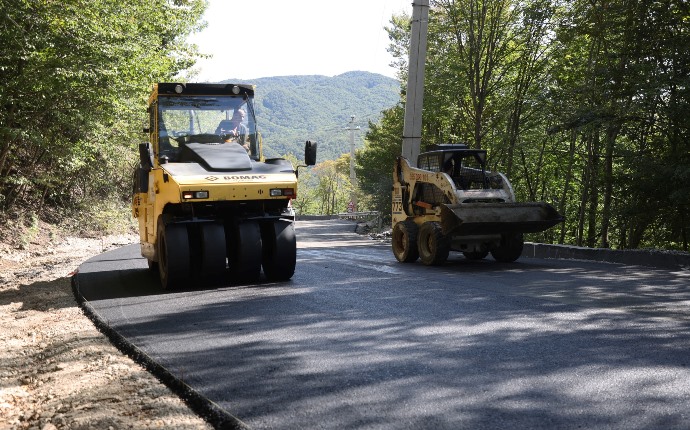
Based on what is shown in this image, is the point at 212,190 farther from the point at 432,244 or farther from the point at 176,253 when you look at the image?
the point at 432,244

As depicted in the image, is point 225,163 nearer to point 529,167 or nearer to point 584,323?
point 584,323

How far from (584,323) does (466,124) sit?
29811 millimetres

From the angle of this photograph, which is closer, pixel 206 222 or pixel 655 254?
pixel 206 222

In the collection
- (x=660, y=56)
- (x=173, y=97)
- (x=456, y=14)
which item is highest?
(x=456, y=14)

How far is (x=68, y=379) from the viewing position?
5258 millimetres

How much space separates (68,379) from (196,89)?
6.04 m

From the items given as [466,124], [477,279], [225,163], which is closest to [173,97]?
[225,163]

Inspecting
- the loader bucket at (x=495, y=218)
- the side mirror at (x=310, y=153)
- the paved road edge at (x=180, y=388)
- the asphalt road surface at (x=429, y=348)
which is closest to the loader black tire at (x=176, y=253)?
the asphalt road surface at (x=429, y=348)

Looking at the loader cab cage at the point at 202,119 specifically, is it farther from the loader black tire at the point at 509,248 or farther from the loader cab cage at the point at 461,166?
the loader black tire at the point at 509,248

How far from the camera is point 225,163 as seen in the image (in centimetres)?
943

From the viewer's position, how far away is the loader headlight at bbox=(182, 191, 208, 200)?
875cm

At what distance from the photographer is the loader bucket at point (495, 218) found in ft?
37.7

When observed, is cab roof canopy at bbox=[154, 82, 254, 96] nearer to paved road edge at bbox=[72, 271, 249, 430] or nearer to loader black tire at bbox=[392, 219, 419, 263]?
paved road edge at bbox=[72, 271, 249, 430]

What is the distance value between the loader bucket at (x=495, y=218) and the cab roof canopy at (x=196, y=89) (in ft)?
13.8
